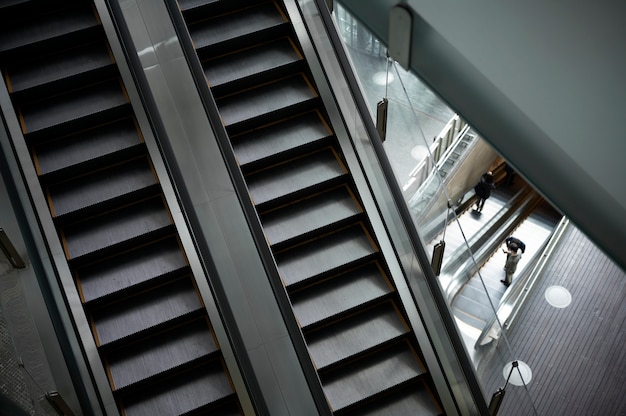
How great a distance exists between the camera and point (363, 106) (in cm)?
586

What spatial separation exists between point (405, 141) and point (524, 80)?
4.13m

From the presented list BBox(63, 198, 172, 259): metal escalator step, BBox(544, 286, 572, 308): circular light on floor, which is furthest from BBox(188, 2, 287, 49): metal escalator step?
BBox(544, 286, 572, 308): circular light on floor

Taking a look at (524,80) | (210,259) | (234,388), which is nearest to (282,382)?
(234,388)

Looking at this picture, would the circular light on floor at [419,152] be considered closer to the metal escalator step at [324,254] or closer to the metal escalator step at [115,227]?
the metal escalator step at [324,254]

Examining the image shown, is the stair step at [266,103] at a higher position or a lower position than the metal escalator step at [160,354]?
higher

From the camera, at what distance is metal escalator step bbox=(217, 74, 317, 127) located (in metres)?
6.68

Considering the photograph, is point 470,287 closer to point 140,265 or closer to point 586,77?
point 140,265

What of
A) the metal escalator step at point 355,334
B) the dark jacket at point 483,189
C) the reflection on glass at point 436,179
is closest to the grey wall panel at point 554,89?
the reflection on glass at point 436,179

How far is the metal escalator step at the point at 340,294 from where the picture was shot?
6.38 m

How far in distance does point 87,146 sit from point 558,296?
7.50 meters

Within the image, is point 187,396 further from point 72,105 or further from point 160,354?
point 72,105

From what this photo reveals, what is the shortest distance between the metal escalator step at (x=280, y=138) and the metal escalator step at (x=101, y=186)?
3.27ft

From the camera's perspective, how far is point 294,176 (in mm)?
6699

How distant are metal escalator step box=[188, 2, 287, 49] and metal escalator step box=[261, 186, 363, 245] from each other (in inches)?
76.3
